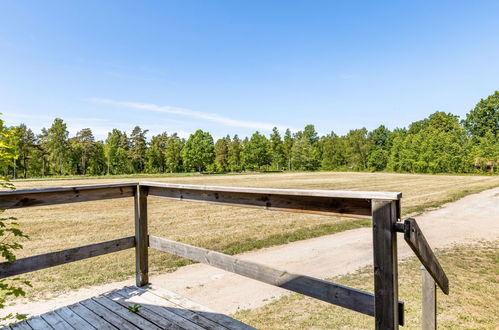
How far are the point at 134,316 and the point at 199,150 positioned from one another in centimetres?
5500

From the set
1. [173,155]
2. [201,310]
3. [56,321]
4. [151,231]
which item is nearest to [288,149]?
[173,155]

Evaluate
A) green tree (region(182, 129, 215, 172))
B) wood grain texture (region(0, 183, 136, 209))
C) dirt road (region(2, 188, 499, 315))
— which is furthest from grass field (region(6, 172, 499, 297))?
green tree (region(182, 129, 215, 172))

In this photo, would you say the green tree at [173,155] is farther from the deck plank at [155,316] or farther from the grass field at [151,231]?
the deck plank at [155,316]

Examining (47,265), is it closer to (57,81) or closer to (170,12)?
(170,12)

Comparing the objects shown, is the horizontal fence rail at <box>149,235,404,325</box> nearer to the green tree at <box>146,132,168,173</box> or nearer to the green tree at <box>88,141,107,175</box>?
the green tree at <box>146,132,168,173</box>

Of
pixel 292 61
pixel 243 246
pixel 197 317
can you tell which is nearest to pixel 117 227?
pixel 243 246

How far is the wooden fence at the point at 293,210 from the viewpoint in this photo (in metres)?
1.36

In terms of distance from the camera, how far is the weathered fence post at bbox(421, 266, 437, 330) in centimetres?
172

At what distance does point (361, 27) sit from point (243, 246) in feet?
92.1

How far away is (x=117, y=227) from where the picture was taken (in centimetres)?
860

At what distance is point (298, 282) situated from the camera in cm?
181

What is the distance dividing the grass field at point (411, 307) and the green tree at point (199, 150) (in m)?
53.3

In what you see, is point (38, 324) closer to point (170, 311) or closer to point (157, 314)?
point (157, 314)

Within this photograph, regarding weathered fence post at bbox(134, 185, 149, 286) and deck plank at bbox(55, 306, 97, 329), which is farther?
weathered fence post at bbox(134, 185, 149, 286)
